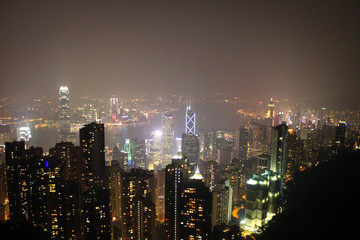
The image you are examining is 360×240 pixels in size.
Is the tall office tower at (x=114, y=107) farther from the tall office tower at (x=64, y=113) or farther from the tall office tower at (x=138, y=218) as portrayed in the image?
the tall office tower at (x=138, y=218)

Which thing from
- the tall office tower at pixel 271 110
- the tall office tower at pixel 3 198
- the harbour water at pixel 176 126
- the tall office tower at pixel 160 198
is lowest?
the tall office tower at pixel 160 198

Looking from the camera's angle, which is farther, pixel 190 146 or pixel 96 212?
pixel 190 146

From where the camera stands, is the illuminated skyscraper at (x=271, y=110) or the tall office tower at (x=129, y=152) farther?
the illuminated skyscraper at (x=271, y=110)

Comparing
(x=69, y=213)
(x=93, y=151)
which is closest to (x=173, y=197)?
(x=69, y=213)

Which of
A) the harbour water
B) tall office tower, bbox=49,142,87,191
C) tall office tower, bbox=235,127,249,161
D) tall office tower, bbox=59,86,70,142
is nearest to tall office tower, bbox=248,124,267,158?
tall office tower, bbox=235,127,249,161

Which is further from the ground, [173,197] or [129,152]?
[173,197]

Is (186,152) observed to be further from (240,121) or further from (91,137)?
(240,121)

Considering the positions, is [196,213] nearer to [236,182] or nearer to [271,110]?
[236,182]

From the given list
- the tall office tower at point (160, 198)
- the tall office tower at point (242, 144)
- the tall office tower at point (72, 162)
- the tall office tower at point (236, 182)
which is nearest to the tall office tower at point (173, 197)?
the tall office tower at point (160, 198)
